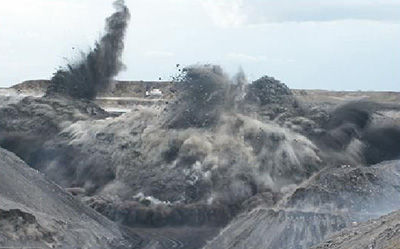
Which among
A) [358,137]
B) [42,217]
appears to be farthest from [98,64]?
[42,217]

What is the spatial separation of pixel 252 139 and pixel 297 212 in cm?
992

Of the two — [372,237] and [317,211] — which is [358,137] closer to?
[317,211]

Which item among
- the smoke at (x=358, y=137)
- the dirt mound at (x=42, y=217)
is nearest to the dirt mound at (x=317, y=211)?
the dirt mound at (x=42, y=217)

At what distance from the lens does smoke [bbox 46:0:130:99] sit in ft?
178

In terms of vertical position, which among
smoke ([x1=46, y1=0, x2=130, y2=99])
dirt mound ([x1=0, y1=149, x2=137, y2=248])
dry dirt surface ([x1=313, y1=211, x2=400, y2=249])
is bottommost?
dirt mound ([x1=0, y1=149, x2=137, y2=248])

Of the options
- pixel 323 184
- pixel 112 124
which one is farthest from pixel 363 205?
pixel 112 124

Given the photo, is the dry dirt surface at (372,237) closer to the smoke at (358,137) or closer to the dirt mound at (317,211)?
the dirt mound at (317,211)

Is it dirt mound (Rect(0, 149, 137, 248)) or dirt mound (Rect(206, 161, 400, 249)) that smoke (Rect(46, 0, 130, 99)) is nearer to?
dirt mound (Rect(0, 149, 137, 248))

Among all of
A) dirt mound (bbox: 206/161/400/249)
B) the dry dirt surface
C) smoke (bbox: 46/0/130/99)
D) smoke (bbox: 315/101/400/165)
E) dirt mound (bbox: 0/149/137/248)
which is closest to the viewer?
the dry dirt surface

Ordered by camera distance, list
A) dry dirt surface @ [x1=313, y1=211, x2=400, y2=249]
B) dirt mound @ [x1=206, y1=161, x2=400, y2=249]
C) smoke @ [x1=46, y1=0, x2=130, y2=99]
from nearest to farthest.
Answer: dry dirt surface @ [x1=313, y1=211, x2=400, y2=249]
dirt mound @ [x1=206, y1=161, x2=400, y2=249]
smoke @ [x1=46, y1=0, x2=130, y2=99]

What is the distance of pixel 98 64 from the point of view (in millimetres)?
55125

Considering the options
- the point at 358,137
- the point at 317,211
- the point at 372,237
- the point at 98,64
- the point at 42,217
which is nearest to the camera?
the point at 372,237

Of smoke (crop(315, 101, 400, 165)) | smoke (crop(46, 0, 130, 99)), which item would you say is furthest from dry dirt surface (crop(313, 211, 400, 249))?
smoke (crop(46, 0, 130, 99))

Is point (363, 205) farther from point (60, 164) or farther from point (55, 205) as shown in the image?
point (60, 164)
